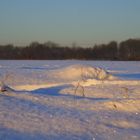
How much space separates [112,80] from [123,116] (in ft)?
38.7

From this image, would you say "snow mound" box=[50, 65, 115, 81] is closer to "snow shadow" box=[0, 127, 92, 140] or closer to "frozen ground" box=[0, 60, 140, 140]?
"frozen ground" box=[0, 60, 140, 140]

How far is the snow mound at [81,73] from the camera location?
70.8ft

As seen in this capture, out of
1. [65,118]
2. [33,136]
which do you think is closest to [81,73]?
[65,118]

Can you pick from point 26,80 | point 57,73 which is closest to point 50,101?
point 26,80

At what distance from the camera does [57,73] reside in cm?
2375

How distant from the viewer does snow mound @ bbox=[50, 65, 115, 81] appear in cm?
2159

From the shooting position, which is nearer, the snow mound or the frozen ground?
the frozen ground

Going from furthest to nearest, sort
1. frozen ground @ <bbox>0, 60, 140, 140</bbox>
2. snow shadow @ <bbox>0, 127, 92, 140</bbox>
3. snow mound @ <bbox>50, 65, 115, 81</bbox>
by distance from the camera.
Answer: snow mound @ <bbox>50, 65, 115, 81</bbox> → frozen ground @ <bbox>0, 60, 140, 140</bbox> → snow shadow @ <bbox>0, 127, 92, 140</bbox>

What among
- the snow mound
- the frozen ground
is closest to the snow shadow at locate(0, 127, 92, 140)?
the frozen ground

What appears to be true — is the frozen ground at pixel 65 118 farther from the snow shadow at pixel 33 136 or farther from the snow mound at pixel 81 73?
the snow mound at pixel 81 73

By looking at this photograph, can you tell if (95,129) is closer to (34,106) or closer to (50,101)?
(34,106)

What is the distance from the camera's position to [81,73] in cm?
2281

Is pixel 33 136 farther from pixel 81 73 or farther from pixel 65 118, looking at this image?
pixel 81 73

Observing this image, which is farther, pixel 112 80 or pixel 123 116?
pixel 112 80
